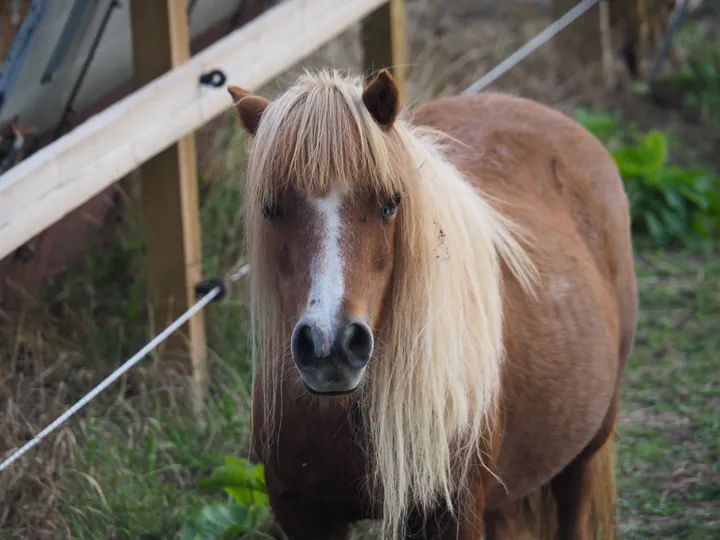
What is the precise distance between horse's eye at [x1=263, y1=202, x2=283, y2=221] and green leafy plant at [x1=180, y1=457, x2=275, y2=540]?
0.98 m

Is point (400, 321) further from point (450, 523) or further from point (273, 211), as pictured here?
point (450, 523)

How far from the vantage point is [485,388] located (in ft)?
8.24

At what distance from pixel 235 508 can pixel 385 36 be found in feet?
7.81

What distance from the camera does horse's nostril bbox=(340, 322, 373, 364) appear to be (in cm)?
203

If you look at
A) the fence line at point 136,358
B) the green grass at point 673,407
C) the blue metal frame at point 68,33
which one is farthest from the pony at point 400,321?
the blue metal frame at point 68,33

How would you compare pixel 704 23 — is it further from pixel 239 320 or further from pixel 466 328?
pixel 466 328

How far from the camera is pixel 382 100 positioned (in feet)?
7.45

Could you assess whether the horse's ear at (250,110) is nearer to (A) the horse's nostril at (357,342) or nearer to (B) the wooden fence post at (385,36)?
(A) the horse's nostril at (357,342)

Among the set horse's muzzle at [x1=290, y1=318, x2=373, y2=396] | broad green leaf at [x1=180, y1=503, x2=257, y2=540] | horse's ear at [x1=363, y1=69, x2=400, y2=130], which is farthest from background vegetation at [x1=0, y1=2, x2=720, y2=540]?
horse's ear at [x1=363, y1=69, x2=400, y2=130]

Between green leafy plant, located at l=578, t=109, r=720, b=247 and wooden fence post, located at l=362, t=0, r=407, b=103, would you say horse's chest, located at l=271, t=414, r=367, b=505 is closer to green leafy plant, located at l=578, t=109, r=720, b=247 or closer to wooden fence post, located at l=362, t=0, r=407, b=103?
wooden fence post, located at l=362, t=0, r=407, b=103

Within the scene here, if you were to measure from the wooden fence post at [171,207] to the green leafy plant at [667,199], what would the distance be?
3.15 metres

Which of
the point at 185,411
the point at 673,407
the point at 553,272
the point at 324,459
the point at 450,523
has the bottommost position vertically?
the point at 673,407

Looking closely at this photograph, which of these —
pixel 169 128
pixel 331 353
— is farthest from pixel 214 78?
pixel 331 353

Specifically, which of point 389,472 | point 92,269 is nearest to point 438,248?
point 389,472
